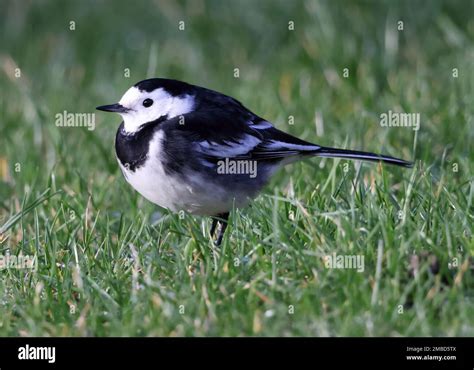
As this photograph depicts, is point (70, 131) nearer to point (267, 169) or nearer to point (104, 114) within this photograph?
point (104, 114)

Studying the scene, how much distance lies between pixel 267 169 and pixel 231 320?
4.78 ft

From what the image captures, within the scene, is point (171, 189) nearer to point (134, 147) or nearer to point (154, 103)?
point (134, 147)

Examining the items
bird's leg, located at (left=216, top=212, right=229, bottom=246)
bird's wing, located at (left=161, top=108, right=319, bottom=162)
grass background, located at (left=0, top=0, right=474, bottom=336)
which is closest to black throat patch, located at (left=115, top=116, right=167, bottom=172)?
bird's wing, located at (left=161, top=108, right=319, bottom=162)

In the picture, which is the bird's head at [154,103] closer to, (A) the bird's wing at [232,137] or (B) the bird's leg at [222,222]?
(A) the bird's wing at [232,137]

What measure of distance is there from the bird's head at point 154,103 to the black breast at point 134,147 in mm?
56

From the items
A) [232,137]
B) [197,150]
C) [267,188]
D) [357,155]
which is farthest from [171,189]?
[267,188]

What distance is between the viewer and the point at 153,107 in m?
5.20

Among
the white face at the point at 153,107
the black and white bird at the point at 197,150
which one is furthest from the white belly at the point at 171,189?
the white face at the point at 153,107

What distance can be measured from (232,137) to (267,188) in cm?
79

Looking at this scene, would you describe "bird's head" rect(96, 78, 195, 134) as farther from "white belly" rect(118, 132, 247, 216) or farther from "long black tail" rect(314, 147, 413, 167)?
"long black tail" rect(314, 147, 413, 167)

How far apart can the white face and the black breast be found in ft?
0.19

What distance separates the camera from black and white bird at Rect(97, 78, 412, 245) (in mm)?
4949

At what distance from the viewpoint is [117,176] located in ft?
20.0

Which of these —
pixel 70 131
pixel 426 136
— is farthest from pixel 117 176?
pixel 426 136
